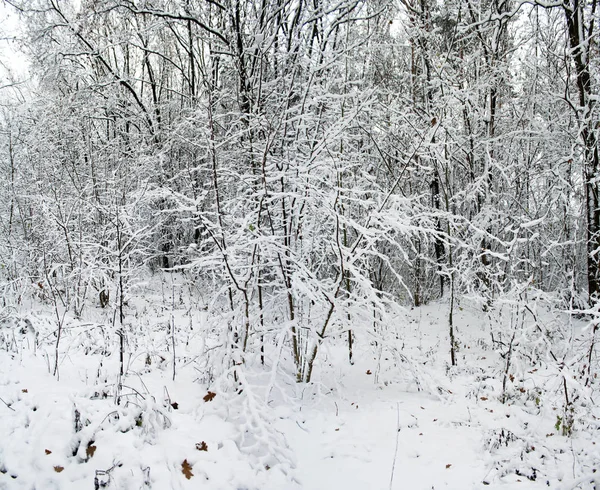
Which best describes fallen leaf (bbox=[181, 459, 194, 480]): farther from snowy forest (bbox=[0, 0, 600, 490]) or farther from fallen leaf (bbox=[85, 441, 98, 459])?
fallen leaf (bbox=[85, 441, 98, 459])

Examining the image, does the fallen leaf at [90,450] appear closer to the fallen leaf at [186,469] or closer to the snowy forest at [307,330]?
the snowy forest at [307,330]

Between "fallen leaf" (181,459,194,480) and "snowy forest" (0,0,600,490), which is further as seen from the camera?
"snowy forest" (0,0,600,490)

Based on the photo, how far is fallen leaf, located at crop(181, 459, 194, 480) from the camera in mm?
3152

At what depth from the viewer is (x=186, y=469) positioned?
3.20 m

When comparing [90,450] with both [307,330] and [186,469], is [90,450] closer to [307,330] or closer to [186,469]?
[186,469]

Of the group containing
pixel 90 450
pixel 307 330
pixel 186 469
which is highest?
pixel 307 330

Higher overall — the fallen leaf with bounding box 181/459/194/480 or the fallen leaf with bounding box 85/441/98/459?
the fallen leaf with bounding box 85/441/98/459

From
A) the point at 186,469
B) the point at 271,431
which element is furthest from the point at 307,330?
the point at 186,469

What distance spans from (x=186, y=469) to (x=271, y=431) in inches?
32.5

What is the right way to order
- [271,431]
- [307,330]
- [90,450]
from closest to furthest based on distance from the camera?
1. [90,450]
2. [271,431]
3. [307,330]

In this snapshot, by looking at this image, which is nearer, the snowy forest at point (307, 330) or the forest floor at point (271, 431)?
the forest floor at point (271, 431)

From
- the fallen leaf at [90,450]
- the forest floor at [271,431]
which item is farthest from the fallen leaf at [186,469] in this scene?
the fallen leaf at [90,450]

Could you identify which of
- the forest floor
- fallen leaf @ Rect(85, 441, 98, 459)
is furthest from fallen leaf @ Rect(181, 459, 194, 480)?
fallen leaf @ Rect(85, 441, 98, 459)

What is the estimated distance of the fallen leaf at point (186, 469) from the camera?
124 inches
